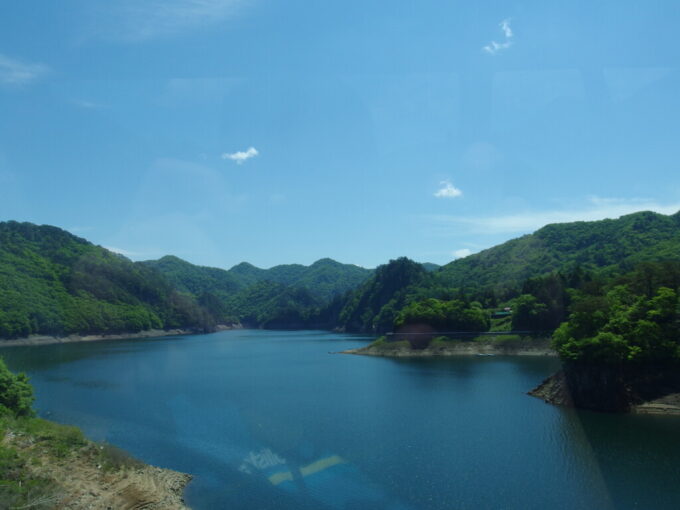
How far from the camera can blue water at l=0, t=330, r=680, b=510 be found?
20.9 m

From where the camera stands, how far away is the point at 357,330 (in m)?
168

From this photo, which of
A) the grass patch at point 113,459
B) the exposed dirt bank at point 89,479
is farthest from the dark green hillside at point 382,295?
the exposed dirt bank at point 89,479

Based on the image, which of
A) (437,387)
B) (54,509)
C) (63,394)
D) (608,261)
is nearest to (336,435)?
(54,509)

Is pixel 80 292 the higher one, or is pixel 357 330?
pixel 80 292

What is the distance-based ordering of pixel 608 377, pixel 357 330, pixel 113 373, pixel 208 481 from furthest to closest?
pixel 357 330 → pixel 113 373 → pixel 608 377 → pixel 208 481

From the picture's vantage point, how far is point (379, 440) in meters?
29.2

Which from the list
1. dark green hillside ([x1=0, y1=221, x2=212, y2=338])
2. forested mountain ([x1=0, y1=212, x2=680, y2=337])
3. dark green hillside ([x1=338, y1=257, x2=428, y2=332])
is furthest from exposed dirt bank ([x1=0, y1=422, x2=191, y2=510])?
dark green hillside ([x1=338, y1=257, x2=428, y2=332])

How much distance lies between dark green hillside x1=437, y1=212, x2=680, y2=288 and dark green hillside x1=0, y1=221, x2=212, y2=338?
103540 mm

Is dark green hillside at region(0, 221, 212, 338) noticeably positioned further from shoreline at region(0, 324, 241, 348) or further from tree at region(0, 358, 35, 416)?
tree at region(0, 358, 35, 416)

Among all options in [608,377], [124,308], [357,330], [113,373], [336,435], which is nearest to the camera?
[336,435]

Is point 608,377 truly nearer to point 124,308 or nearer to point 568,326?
point 568,326

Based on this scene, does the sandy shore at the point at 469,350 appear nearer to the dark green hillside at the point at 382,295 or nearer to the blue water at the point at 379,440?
the blue water at the point at 379,440

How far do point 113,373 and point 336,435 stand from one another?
4210 cm

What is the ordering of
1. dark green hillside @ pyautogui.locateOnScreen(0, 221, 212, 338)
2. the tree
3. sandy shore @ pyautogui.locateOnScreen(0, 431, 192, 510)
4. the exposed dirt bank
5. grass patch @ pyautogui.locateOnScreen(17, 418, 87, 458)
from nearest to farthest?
the exposed dirt bank, sandy shore @ pyautogui.locateOnScreen(0, 431, 192, 510), grass patch @ pyautogui.locateOnScreen(17, 418, 87, 458), the tree, dark green hillside @ pyautogui.locateOnScreen(0, 221, 212, 338)
